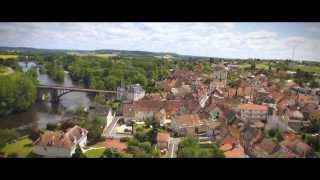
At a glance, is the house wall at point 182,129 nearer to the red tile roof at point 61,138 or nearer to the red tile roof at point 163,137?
the red tile roof at point 163,137

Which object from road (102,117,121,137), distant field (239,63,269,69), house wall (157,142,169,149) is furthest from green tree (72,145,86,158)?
distant field (239,63,269,69)

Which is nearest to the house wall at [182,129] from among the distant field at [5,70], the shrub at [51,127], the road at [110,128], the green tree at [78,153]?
the road at [110,128]

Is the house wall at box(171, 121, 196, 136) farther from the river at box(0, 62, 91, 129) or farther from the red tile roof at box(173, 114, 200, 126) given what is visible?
the river at box(0, 62, 91, 129)

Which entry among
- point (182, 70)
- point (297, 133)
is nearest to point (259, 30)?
point (182, 70)

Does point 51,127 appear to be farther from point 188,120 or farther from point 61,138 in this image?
point 188,120

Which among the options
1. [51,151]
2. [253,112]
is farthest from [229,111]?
[51,151]
